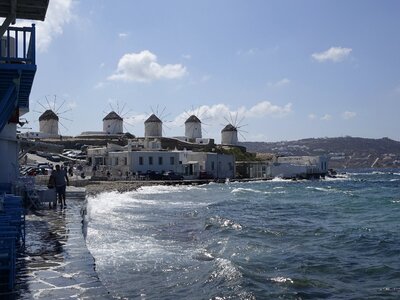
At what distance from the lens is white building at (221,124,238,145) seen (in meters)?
100

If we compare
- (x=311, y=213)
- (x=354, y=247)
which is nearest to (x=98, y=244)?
(x=354, y=247)

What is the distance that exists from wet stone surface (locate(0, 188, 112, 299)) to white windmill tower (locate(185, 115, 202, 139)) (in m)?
86.6

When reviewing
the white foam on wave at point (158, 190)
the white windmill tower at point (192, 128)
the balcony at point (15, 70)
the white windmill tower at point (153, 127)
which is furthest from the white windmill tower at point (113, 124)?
the balcony at point (15, 70)

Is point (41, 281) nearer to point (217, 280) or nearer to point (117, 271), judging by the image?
point (117, 271)

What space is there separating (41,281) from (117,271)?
2954mm

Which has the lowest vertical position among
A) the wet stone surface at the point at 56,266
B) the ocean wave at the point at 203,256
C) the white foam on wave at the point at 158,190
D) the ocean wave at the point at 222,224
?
the white foam on wave at the point at 158,190

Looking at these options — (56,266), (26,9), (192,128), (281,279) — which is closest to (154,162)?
(192,128)

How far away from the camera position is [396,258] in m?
12.9

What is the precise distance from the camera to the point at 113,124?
95.9m

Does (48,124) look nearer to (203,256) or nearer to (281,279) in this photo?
(203,256)

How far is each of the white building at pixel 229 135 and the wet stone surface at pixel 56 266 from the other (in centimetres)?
8749

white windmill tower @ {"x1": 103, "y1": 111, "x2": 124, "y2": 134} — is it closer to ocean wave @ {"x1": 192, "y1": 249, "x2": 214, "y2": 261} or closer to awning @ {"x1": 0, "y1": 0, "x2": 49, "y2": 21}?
awning @ {"x1": 0, "y1": 0, "x2": 49, "y2": 21}

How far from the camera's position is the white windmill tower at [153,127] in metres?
94.9

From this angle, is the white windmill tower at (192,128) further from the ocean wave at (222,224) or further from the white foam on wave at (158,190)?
the ocean wave at (222,224)
